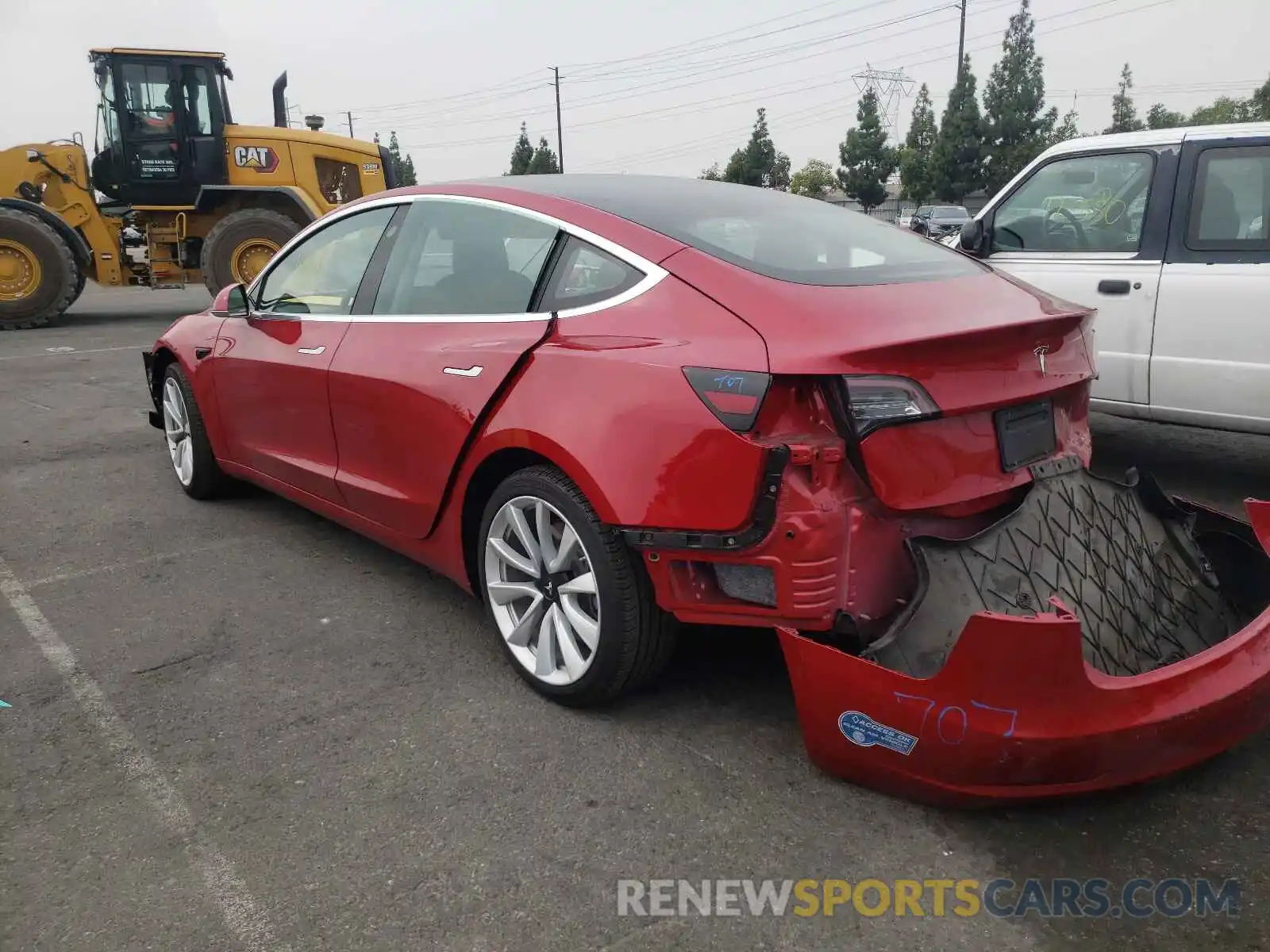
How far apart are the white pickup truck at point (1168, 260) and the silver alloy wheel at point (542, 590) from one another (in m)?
3.05

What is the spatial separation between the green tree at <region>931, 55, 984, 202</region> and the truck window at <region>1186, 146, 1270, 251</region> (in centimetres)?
4663

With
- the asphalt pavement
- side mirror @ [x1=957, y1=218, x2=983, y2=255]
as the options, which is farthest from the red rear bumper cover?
side mirror @ [x1=957, y1=218, x2=983, y2=255]

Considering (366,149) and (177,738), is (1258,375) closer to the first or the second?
(177,738)

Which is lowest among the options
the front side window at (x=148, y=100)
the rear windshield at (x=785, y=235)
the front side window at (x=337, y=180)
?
the rear windshield at (x=785, y=235)

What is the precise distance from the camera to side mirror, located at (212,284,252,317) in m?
4.43

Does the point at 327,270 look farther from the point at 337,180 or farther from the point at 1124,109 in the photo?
the point at 1124,109

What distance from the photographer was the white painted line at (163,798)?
2.08m

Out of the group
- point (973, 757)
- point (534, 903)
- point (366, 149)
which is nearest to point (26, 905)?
point (534, 903)

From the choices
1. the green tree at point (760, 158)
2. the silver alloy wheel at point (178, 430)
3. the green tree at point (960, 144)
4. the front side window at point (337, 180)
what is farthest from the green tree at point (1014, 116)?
the silver alloy wheel at point (178, 430)

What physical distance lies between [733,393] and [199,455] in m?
3.48

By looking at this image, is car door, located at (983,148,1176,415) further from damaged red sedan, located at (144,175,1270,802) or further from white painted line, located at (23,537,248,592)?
white painted line, located at (23,537,248,592)

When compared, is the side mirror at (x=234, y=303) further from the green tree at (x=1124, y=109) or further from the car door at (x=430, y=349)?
the green tree at (x=1124, y=109)

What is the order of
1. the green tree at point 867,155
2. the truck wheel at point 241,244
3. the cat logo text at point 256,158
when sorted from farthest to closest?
the green tree at point 867,155, the cat logo text at point 256,158, the truck wheel at point 241,244

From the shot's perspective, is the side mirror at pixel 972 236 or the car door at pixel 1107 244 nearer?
the car door at pixel 1107 244
